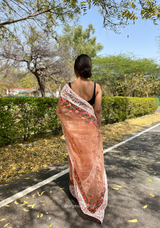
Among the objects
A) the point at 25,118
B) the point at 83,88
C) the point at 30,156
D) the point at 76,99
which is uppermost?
the point at 83,88

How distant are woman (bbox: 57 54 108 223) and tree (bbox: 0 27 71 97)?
7.35 metres

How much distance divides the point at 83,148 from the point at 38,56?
30.9 feet

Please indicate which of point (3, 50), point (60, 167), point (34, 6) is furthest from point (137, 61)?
point (60, 167)

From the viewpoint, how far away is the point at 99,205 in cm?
233

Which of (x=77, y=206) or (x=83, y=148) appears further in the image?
(x=77, y=206)

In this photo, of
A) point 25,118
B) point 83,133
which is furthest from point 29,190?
point 25,118

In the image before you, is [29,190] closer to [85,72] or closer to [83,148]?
[83,148]

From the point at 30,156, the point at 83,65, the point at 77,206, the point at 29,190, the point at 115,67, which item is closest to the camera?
the point at 83,65

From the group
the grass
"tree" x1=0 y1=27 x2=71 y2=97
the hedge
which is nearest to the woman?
the grass

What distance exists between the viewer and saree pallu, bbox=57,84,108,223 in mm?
2367

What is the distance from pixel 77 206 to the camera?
2527 mm

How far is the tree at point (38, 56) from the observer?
9727mm

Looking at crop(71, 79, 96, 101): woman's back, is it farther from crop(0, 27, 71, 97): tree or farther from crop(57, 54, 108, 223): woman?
crop(0, 27, 71, 97): tree

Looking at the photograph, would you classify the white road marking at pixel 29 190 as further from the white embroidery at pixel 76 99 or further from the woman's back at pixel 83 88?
the woman's back at pixel 83 88
